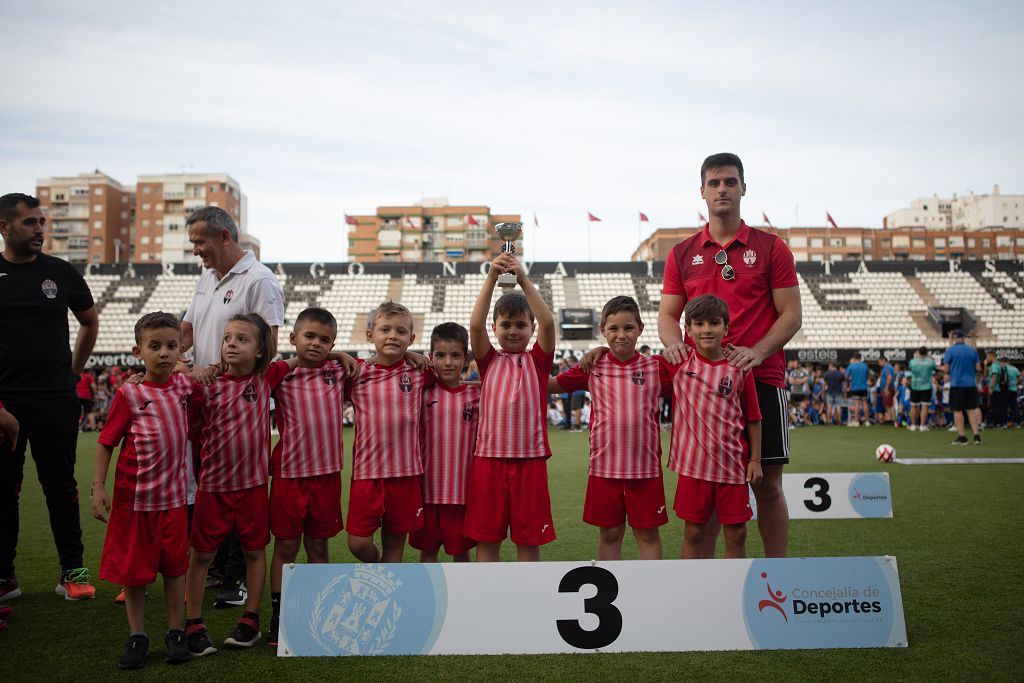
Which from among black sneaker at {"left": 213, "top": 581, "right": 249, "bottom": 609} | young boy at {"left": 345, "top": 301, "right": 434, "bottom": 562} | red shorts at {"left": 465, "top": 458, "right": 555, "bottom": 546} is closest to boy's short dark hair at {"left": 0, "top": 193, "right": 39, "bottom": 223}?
young boy at {"left": 345, "top": 301, "right": 434, "bottom": 562}

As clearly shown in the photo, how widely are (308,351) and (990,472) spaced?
8624 millimetres

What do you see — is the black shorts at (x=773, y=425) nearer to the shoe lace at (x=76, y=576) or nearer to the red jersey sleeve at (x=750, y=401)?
the red jersey sleeve at (x=750, y=401)

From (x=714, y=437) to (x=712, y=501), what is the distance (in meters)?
0.32

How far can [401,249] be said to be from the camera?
9338 cm

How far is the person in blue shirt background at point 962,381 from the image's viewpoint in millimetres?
12016

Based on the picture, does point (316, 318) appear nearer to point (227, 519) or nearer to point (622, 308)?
point (227, 519)

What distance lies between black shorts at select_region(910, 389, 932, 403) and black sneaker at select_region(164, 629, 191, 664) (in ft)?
54.5

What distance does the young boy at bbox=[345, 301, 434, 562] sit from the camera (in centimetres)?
350

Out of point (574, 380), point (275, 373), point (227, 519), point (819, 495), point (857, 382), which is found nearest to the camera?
point (227, 519)

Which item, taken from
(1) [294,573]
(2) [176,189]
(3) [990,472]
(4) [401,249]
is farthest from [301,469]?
(4) [401,249]

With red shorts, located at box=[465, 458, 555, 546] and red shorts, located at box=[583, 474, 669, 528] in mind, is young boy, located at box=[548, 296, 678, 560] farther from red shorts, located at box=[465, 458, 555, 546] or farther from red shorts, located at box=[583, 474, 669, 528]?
red shorts, located at box=[465, 458, 555, 546]

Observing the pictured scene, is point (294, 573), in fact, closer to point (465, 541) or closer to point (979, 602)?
point (465, 541)

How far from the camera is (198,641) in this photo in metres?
3.14

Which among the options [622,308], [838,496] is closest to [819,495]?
[838,496]
